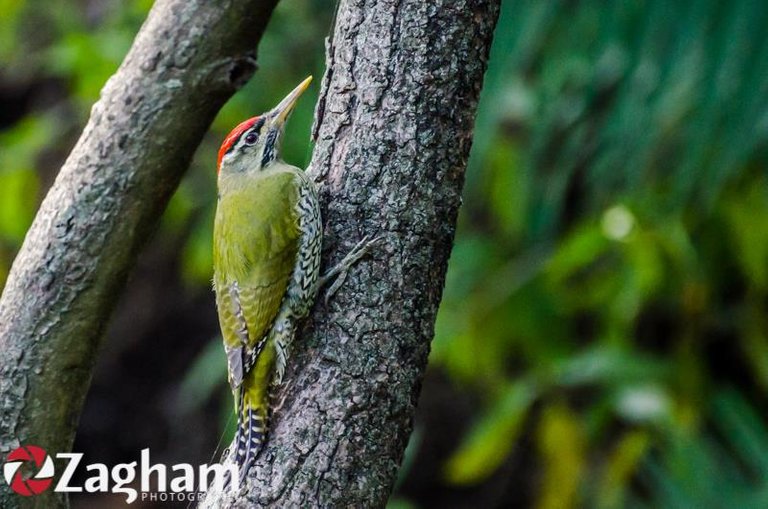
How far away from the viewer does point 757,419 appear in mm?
5520

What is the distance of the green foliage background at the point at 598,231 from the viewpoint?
184 inches

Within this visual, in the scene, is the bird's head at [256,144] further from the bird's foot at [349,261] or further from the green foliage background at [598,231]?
the green foliage background at [598,231]

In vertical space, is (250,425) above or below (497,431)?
below

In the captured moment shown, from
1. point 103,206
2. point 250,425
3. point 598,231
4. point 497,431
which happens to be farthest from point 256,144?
point 497,431

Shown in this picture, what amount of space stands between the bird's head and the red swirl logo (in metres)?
1.21

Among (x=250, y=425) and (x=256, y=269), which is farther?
(x=256, y=269)

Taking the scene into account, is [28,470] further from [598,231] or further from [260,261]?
[598,231]

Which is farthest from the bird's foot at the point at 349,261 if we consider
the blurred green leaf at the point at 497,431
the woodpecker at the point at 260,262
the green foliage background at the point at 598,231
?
the blurred green leaf at the point at 497,431

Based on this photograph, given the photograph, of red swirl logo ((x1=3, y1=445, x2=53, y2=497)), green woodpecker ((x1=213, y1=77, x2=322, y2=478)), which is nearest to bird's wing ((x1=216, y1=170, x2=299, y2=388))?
green woodpecker ((x1=213, y1=77, x2=322, y2=478))

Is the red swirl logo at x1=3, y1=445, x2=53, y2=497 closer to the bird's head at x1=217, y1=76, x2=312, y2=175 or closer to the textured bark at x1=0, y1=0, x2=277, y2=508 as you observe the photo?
the textured bark at x1=0, y1=0, x2=277, y2=508

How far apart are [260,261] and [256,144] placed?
0.50m

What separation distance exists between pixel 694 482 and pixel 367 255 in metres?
2.82

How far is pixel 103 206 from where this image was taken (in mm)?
2609

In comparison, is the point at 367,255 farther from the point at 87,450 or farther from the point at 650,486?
the point at 87,450
